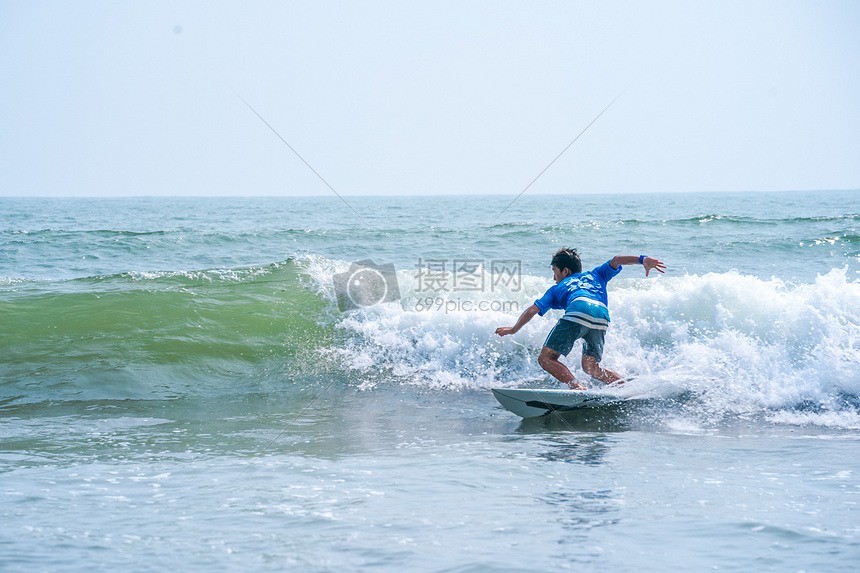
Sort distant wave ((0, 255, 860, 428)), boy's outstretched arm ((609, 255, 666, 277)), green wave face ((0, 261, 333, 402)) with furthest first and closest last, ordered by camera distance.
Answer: green wave face ((0, 261, 333, 402)) → distant wave ((0, 255, 860, 428)) → boy's outstretched arm ((609, 255, 666, 277))

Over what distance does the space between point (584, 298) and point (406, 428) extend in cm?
202

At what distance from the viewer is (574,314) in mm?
5738

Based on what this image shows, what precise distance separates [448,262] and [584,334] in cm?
838

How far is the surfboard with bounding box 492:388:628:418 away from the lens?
5598mm

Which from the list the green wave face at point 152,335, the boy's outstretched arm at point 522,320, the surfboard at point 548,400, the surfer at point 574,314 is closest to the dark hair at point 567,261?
the surfer at point 574,314

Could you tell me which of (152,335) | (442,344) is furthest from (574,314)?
(152,335)

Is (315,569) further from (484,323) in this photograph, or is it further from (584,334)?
(484,323)

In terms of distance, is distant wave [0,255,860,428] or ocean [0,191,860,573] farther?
distant wave [0,255,860,428]

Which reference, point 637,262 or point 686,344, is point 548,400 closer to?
point 637,262

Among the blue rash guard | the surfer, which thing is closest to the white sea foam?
the surfer

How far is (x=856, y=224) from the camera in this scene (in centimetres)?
1972

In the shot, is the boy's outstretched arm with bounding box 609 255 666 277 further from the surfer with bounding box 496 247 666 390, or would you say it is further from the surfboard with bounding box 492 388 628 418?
the surfboard with bounding box 492 388 628 418

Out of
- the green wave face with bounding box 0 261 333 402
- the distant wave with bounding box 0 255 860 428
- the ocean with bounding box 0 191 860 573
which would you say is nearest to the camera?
the ocean with bounding box 0 191 860 573

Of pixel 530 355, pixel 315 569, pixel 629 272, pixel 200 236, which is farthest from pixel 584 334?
pixel 200 236
